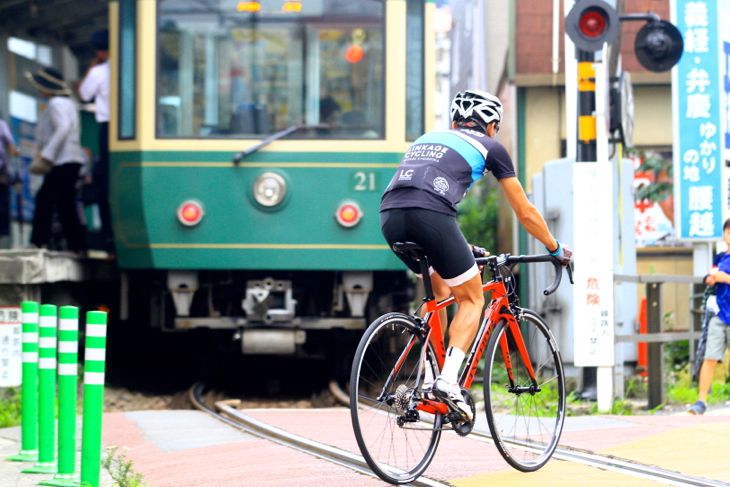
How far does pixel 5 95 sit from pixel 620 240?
690 cm

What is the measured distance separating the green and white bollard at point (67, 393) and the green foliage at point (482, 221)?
1361cm

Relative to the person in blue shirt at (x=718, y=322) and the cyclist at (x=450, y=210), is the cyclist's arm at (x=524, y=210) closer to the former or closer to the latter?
the cyclist at (x=450, y=210)

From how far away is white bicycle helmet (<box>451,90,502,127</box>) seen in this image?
6172mm

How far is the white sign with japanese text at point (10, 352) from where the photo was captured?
32.5 feet

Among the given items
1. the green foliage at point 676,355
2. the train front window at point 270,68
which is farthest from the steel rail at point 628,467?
the green foliage at point 676,355

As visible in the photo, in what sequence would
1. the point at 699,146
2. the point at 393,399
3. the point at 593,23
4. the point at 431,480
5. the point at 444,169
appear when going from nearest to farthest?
the point at 393,399 → the point at 444,169 → the point at 431,480 → the point at 593,23 → the point at 699,146

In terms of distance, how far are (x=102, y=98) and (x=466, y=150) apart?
7.15 m

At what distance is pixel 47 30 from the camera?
52.0 feet

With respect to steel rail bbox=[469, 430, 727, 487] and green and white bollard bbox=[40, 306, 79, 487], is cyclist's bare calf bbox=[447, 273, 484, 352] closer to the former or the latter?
steel rail bbox=[469, 430, 727, 487]

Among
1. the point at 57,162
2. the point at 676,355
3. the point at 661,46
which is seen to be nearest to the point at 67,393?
the point at 661,46

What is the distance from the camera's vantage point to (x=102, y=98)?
12.6m

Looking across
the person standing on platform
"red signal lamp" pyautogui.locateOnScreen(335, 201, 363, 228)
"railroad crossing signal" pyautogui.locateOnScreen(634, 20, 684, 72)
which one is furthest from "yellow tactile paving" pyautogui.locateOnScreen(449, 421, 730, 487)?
the person standing on platform

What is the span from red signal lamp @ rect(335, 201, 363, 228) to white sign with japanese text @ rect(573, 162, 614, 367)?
87.8 inches

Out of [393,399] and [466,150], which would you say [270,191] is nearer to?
[466,150]
